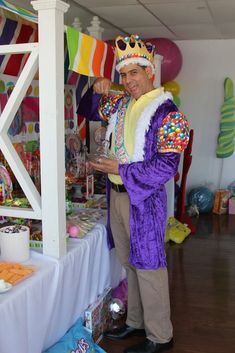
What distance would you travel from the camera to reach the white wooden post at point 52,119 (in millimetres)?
1729

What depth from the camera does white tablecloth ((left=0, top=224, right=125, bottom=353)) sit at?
155cm

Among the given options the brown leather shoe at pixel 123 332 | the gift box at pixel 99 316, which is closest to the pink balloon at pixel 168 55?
the gift box at pixel 99 316

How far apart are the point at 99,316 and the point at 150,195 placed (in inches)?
28.7

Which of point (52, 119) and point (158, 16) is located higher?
point (158, 16)

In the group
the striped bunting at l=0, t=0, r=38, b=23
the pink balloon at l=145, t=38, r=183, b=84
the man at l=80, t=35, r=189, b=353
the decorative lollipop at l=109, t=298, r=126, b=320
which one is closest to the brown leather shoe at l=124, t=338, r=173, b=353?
the man at l=80, t=35, r=189, b=353

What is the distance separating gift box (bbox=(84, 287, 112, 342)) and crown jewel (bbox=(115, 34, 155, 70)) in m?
1.21

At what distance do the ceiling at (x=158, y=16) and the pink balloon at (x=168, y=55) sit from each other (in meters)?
0.09

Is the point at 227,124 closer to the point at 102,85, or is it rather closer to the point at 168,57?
the point at 168,57

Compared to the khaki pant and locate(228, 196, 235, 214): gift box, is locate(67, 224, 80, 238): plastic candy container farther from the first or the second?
locate(228, 196, 235, 214): gift box

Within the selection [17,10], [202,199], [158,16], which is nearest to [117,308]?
[17,10]

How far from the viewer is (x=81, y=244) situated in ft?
6.90

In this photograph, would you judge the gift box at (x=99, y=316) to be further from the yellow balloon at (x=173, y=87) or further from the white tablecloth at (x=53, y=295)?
the yellow balloon at (x=173, y=87)

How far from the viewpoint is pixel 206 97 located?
592 centimetres

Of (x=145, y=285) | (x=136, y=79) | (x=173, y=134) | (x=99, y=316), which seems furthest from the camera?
(x=99, y=316)
